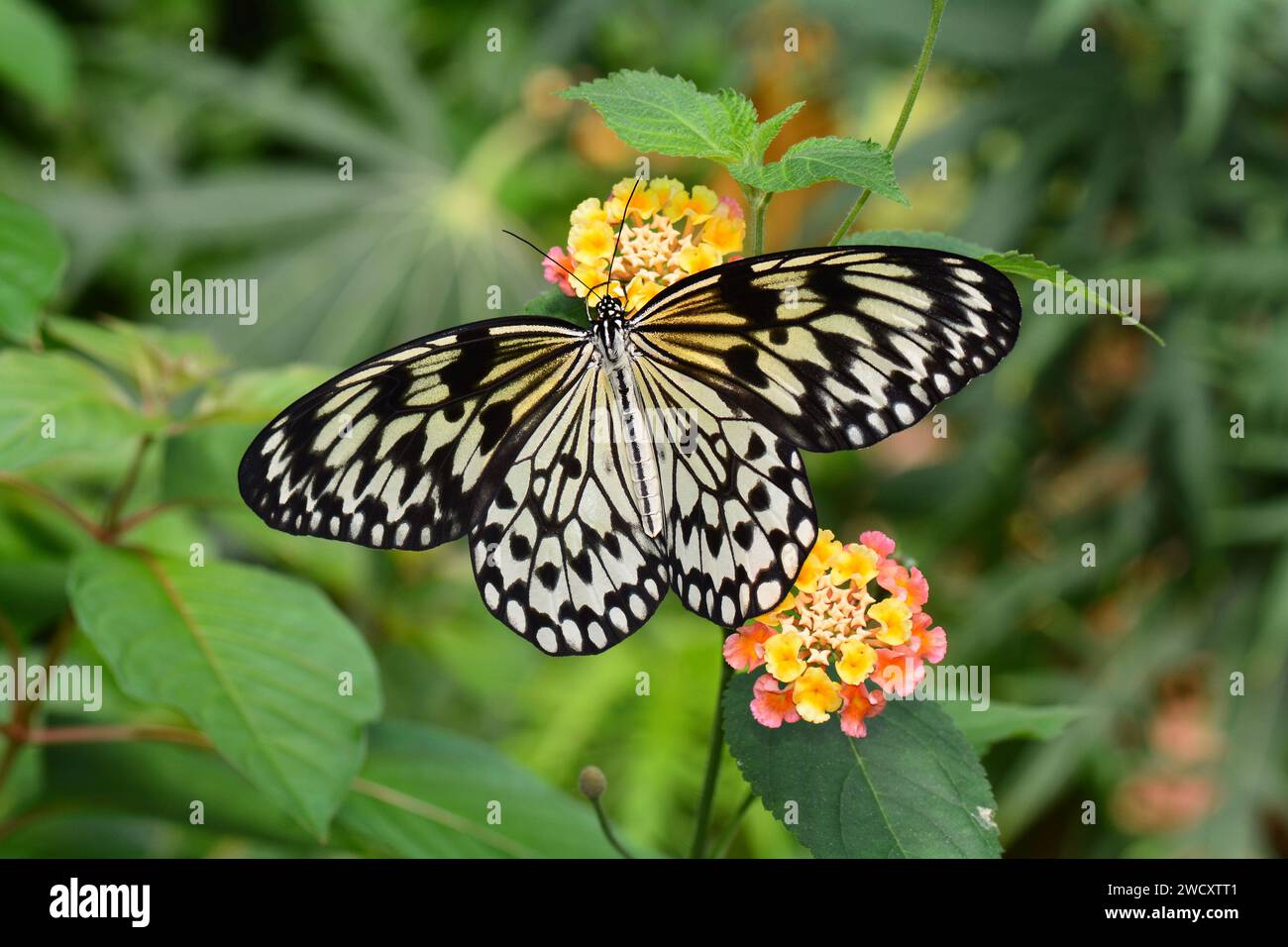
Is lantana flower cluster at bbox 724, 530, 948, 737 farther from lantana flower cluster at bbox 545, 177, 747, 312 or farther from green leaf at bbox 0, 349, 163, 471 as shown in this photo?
green leaf at bbox 0, 349, 163, 471

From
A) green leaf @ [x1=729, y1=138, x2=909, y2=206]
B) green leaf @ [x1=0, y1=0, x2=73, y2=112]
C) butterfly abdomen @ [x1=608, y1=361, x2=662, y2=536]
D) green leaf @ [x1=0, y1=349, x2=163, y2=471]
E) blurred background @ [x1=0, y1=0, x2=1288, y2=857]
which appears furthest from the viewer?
blurred background @ [x1=0, y1=0, x2=1288, y2=857]

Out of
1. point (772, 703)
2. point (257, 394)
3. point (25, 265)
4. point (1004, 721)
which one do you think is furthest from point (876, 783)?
point (25, 265)

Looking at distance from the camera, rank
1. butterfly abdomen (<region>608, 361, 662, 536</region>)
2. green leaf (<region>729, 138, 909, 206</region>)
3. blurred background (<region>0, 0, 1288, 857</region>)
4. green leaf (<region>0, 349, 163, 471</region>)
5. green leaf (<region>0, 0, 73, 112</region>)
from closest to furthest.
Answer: green leaf (<region>729, 138, 909, 206</region>) → butterfly abdomen (<region>608, 361, 662, 536</region>) → green leaf (<region>0, 349, 163, 471</region>) → green leaf (<region>0, 0, 73, 112</region>) → blurred background (<region>0, 0, 1288, 857</region>)

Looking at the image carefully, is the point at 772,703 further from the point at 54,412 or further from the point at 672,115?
the point at 54,412

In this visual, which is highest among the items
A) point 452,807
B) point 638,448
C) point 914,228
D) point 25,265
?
point 914,228

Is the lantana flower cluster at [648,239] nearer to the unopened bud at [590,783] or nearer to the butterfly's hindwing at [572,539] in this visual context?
the butterfly's hindwing at [572,539]

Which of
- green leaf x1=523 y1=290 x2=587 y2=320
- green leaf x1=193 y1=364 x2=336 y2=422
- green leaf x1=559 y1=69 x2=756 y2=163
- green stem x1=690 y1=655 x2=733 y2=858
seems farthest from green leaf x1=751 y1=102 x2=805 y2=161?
→ green leaf x1=193 y1=364 x2=336 y2=422

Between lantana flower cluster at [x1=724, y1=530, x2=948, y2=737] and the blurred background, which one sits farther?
the blurred background
